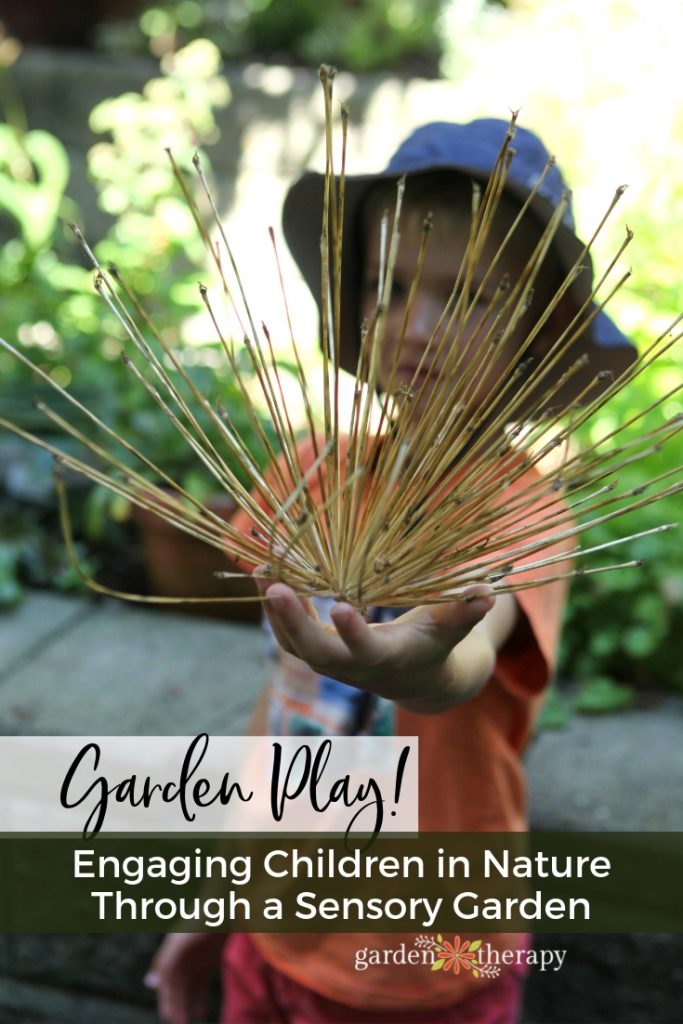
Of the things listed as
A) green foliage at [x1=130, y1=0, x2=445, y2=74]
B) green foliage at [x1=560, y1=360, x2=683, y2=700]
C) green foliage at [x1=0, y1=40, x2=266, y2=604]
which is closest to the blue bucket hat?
green foliage at [x1=560, y1=360, x2=683, y2=700]

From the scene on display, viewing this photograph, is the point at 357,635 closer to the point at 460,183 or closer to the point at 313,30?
the point at 460,183

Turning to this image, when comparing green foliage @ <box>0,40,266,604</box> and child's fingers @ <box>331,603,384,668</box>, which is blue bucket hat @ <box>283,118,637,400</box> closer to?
child's fingers @ <box>331,603,384,668</box>

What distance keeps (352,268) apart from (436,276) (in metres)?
0.19

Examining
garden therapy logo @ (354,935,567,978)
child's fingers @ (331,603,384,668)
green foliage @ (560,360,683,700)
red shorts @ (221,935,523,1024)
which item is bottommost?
red shorts @ (221,935,523,1024)

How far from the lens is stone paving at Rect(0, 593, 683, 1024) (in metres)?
1.93

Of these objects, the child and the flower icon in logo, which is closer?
the child

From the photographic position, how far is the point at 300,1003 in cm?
154

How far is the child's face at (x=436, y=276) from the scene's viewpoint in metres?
1.27

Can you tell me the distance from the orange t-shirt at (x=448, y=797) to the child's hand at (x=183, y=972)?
195mm

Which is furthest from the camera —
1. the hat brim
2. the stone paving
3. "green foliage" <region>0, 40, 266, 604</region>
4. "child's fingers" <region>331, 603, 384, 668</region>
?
"green foliage" <region>0, 40, 266, 604</region>

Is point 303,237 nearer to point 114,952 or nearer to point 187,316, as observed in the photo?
point 114,952

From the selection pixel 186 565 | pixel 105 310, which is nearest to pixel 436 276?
pixel 186 565

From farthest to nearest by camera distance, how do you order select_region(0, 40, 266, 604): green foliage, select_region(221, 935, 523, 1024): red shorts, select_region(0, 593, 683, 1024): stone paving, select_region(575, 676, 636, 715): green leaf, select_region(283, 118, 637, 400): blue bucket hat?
select_region(0, 40, 266, 604): green foliage < select_region(575, 676, 636, 715): green leaf < select_region(0, 593, 683, 1024): stone paving < select_region(221, 935, 523, 1024): red shorts < select_region(283, 118, 637, 400): blue bucket hat

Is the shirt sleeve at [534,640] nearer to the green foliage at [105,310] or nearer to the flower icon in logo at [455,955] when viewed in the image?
the flower icon in logo at [455,955]
